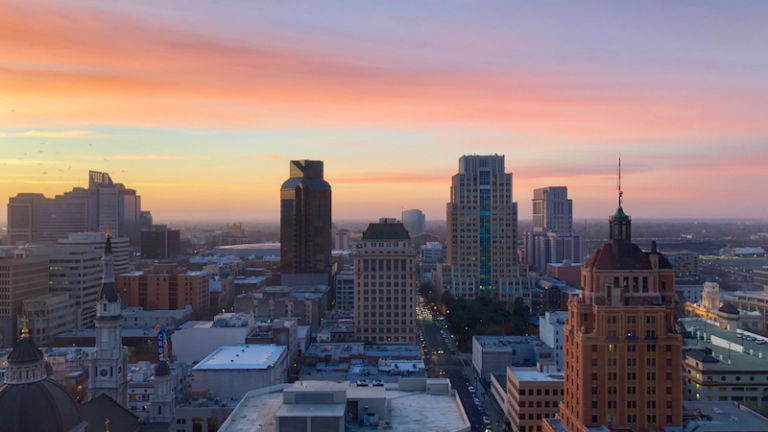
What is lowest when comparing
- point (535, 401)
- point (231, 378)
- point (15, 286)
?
point (535, 401)

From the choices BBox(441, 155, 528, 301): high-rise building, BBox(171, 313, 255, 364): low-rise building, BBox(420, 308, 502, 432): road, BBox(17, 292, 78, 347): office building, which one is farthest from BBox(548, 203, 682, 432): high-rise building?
BBox(441, 155, 528, 301): high-rise building

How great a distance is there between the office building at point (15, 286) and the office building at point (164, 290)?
32.2m

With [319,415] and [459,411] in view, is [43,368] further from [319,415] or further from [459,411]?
[459,411]

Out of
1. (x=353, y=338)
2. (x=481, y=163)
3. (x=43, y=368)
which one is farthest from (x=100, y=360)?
(x=481, y=163)

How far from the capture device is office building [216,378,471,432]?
4131 centimetres

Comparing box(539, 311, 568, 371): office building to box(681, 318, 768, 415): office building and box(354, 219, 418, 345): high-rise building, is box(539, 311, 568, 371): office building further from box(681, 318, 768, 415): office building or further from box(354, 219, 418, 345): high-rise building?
box(354, 219, 418, 345): high-rise building

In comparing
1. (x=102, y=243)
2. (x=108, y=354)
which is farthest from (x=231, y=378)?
(x=102, y=243)

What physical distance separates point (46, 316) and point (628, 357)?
3951 inches

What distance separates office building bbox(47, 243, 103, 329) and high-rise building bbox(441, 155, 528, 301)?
9140cm

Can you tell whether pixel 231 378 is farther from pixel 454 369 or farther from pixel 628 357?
pixel 628 357

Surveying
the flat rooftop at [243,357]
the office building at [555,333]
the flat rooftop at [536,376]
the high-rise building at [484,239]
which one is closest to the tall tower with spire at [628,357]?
the flat rooftop at [536,376]

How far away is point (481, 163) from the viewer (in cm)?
17938

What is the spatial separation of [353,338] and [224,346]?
94.6 feet

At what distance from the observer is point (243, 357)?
84.8 meters
